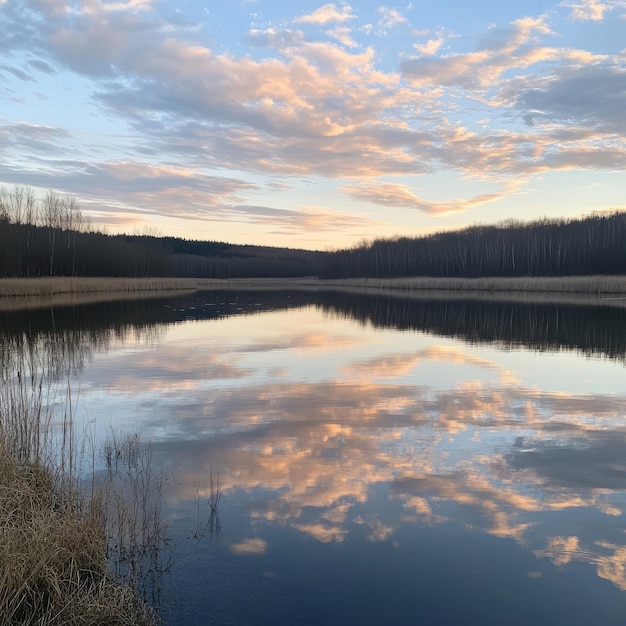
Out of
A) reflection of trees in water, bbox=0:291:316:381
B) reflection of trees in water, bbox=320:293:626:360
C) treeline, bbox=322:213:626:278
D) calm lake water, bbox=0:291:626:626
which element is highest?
treeline, bbox=322:213:626:278

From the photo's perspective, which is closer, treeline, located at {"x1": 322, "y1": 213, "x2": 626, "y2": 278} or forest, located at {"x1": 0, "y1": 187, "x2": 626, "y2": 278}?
forest, located at {"x1": 0, "y1": 187, "x2": 626, "y2": 278}

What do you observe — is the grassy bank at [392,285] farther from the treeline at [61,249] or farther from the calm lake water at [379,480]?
the calm lake water at [379,480]

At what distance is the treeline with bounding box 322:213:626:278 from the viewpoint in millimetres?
55594

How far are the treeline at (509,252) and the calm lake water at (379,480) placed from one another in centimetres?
4745

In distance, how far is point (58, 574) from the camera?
135 inches

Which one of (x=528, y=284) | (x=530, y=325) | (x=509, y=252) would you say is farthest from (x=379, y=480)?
(x=509, y=252)

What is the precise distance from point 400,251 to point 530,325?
66.6 meters

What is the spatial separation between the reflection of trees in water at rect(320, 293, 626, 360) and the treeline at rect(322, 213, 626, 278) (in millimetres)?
30887

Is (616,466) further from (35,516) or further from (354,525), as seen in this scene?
(35,516)

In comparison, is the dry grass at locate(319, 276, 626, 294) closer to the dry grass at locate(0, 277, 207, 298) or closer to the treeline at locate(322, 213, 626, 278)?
the treeline at locate(322, 213, 626, 278)

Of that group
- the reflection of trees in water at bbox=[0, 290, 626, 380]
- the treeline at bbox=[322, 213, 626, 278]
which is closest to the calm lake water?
the reflection of trees in water at bbox=[0, 290, 626, 380]

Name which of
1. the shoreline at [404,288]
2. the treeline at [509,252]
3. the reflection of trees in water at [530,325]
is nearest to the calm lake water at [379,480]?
the reflection of trees in water at [530,325]

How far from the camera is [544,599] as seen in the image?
3629 mm

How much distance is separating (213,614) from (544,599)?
2.22 metres
